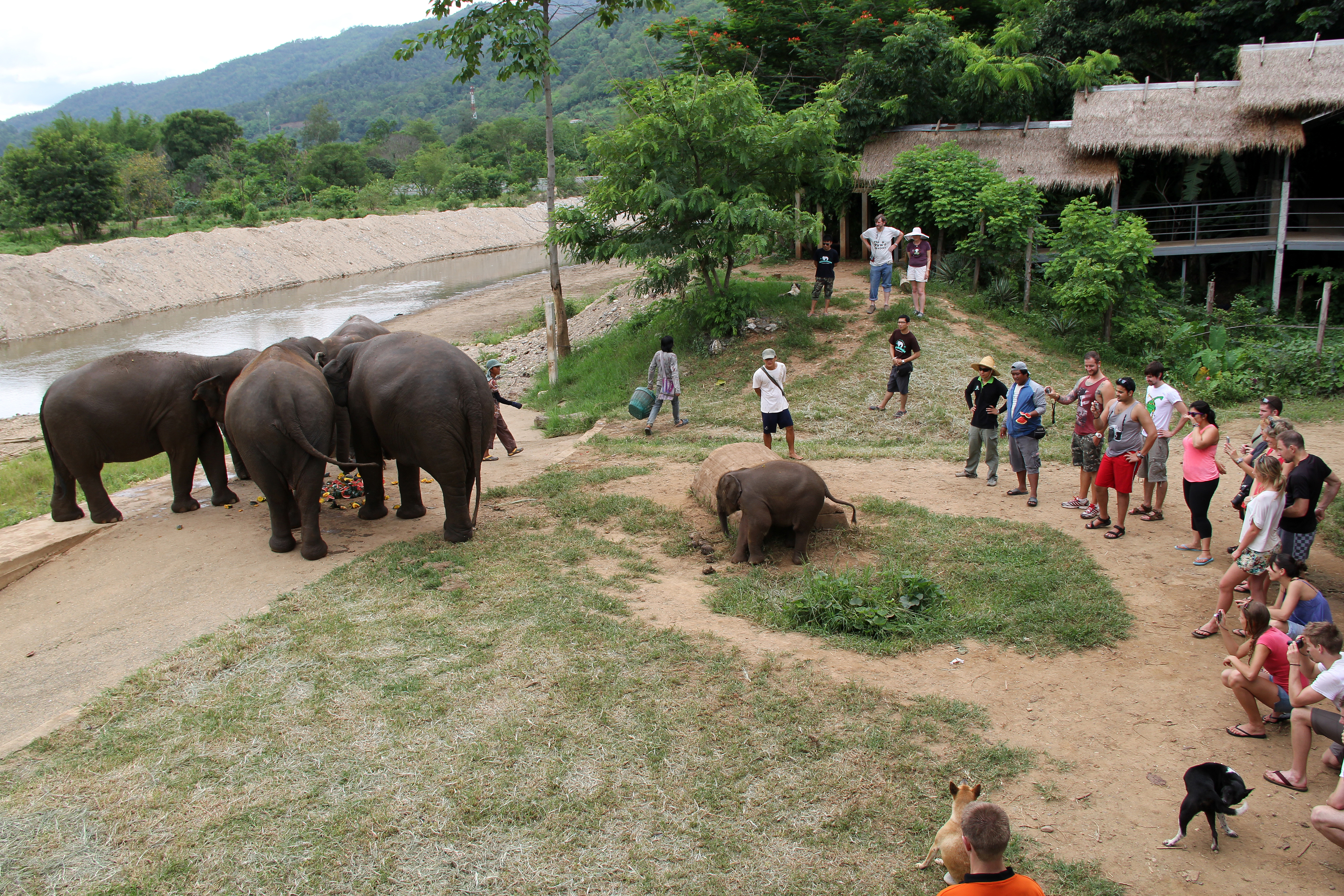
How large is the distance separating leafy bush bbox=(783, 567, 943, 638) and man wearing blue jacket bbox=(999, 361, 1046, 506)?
2.85m

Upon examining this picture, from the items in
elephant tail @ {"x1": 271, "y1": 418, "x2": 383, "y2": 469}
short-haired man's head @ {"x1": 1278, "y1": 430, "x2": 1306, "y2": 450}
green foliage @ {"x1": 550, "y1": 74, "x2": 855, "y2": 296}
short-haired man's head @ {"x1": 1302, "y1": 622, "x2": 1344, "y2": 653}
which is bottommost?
short-haired man's head @ {"x1": 1302, "y1": 622, "x2": 1344, "y2": 653}

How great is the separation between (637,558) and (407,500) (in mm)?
2905

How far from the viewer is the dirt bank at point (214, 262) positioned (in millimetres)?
32406

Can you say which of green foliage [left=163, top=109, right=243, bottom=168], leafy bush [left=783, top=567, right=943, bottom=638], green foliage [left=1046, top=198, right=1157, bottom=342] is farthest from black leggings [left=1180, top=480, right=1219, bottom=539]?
green foliage [left=163, top=109, right=243, bottom=168]

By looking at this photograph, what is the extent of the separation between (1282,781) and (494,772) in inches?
169

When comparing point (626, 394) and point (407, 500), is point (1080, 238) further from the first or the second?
point (407, 500)

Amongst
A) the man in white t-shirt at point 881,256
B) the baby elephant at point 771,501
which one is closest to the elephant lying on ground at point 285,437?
the baby elephant at point 771,501

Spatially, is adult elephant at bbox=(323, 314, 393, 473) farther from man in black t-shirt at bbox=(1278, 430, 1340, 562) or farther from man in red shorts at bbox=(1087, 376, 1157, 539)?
man in black t-shirt at bbox=(1278, 430, 1340, 562)

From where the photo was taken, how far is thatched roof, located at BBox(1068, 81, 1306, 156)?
17500 mm

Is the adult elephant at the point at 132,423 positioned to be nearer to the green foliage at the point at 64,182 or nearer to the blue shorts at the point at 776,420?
the blue shorts at the point at 776,420

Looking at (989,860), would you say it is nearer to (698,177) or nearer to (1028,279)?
(698,177)

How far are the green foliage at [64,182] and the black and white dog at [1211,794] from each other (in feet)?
166

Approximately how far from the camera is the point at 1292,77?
17203 mm

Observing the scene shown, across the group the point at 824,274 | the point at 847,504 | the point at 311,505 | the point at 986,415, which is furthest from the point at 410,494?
the point at 824,274
